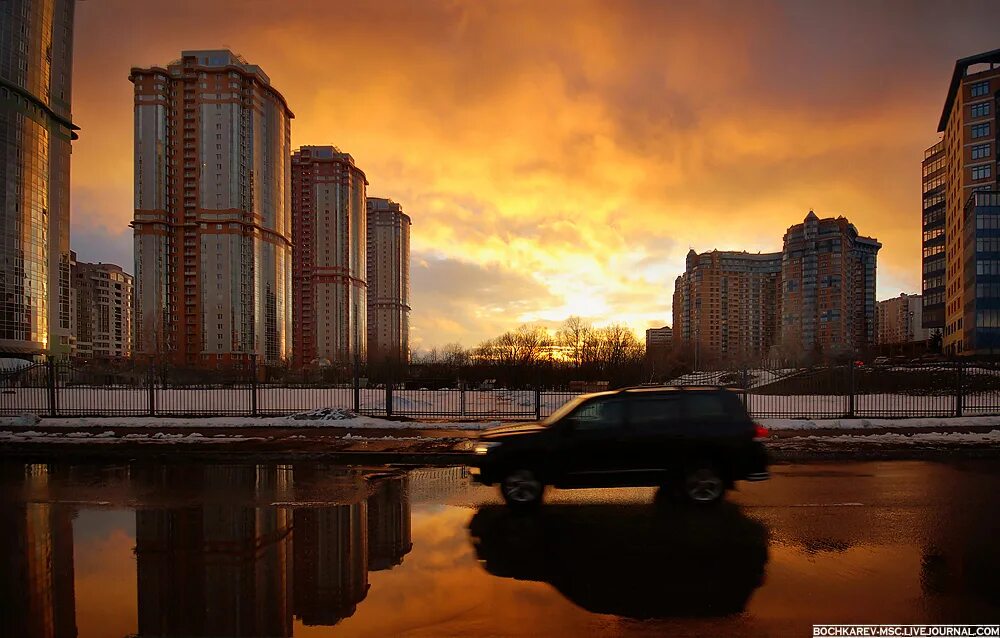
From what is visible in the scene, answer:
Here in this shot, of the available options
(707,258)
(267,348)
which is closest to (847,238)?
(707,258)

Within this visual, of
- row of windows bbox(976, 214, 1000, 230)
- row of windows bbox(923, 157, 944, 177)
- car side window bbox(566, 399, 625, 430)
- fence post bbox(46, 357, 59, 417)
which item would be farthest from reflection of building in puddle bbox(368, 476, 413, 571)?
row of windows bbox(923, 157, 944, 177)

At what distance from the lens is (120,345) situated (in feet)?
538

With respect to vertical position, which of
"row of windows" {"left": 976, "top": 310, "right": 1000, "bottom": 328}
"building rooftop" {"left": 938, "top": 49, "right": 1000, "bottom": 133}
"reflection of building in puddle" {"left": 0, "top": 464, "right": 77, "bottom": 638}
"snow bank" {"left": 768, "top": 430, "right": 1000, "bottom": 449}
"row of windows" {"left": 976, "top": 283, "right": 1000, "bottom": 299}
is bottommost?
"snow bank" {"left": 768, "top": 430, "right": 1000, "bottom": 449}

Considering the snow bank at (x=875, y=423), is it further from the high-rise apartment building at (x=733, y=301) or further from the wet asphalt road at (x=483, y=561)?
the high-rise apartment building at (x=733, y=301)

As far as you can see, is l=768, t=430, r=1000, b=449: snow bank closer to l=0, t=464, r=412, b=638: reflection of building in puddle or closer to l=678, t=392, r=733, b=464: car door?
l=678, t=392, r=733, b=464: car door

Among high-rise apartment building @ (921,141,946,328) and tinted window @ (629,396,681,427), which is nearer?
tinted window @ (629,396,681,427)

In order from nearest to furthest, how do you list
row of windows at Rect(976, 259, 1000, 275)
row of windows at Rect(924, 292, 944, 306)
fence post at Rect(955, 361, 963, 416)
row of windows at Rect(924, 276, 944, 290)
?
fence post at Rect(955, 361, 963, 416)
row of windows at Rect(976, 259, 1000, 275)
row of windows at Rect(924, 276, 944, 290)
row of windows at Rect(924, 292, 944, 306)

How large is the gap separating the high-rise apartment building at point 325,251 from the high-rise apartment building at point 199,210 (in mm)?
18407

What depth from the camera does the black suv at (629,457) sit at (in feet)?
25.3

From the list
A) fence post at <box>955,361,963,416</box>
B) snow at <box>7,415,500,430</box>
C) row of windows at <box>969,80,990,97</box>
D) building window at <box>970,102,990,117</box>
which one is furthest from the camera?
building window at <box>970,102,990,117</box>

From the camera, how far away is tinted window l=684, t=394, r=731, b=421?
7.86m

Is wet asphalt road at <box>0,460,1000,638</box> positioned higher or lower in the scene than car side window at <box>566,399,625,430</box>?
lower

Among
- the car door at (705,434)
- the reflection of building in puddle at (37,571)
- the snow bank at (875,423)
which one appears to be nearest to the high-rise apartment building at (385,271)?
the snow bank at (875,423)

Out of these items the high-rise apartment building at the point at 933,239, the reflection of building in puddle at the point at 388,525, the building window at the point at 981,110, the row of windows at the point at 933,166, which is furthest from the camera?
the row of windows at the point at 933,166
